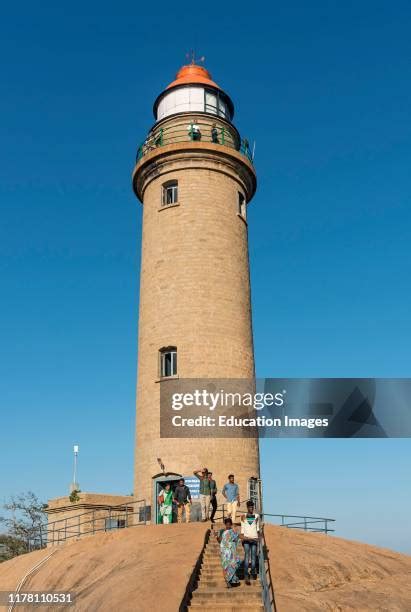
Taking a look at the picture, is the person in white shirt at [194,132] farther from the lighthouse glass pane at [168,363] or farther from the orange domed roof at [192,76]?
the lighthouse glass pane at [168,363]

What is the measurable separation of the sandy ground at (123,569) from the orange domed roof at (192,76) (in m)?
20.9

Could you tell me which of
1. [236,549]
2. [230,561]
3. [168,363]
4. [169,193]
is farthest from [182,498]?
[169,193]

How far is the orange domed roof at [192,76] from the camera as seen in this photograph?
98.7ft

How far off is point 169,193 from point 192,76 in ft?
22.8

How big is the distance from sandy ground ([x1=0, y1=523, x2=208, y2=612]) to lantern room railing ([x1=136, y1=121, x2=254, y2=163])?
17144 mm

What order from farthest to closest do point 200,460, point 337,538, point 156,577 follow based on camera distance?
1. point 200,460
2. point 337,538
3. point 156,577

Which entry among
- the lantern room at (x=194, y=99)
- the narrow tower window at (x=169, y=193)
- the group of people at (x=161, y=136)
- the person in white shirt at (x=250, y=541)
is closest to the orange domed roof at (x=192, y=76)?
the lantern room at (x=194, y=99)

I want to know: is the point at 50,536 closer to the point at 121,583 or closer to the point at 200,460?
the point at 200,460

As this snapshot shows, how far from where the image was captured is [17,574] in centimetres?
2095

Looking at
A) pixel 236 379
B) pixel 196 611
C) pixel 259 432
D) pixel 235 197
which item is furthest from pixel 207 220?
pixel 196 611

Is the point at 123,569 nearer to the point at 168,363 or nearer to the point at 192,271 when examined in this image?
the point at 168,363

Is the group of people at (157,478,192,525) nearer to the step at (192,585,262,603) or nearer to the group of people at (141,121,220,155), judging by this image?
the step at (192,585,262,603)

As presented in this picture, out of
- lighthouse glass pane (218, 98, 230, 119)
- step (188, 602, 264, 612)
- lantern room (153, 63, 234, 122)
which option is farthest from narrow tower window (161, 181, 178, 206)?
step (188, 602, 264, 612)

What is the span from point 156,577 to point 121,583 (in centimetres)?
99
